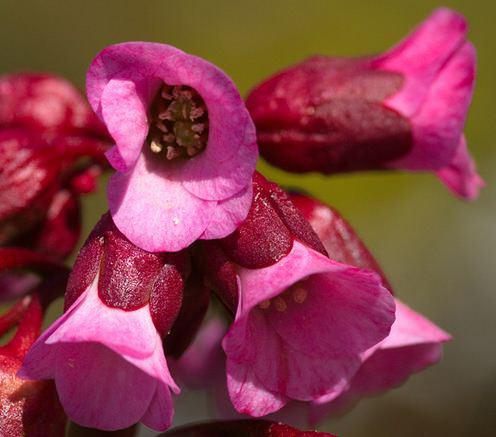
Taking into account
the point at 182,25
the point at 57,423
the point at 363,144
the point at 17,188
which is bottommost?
the point at 182,25

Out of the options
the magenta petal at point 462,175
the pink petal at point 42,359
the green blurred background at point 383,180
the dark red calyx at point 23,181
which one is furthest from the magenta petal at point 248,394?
the green blurred background at point 383,180

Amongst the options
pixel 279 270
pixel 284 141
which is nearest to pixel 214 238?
pixel 279 270

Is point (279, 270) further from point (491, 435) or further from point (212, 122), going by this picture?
point (491, 435)

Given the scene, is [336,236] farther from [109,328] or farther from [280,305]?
[109,328]

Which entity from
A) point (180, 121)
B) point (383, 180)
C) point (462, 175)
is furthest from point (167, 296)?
point (383, 180)

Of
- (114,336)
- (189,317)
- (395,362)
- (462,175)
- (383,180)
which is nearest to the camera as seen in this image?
(114,336)

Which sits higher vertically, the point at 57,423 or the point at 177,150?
the point at 177,150
